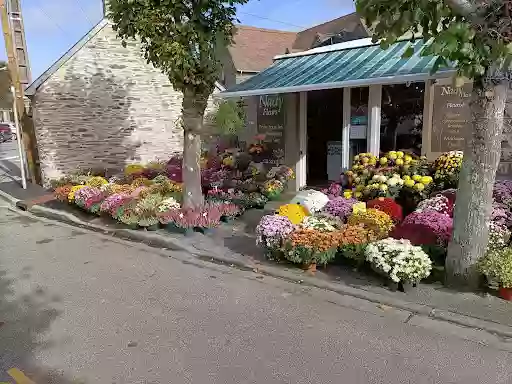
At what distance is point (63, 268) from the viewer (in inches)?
242

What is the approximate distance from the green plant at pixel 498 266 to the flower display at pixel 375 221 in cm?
135

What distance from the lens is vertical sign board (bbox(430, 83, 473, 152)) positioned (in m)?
7.30

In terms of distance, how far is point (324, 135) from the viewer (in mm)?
9984

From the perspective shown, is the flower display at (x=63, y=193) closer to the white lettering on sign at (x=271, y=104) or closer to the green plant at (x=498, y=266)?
the white lettering on sign at (x=271, y=104)

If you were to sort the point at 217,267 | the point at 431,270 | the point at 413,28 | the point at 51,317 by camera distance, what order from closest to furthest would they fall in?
the point at 413,28 → the point at 51,317 → the point at 431,270 → the point at 217,267

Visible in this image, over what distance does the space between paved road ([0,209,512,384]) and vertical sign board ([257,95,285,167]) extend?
16.6 ft

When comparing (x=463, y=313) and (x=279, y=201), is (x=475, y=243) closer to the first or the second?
(x=463, y=313)

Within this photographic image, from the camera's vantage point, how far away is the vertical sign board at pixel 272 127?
10.2 metres

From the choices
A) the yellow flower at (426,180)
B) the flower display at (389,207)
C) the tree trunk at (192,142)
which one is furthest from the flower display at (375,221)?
the tree trunk at (192,142)

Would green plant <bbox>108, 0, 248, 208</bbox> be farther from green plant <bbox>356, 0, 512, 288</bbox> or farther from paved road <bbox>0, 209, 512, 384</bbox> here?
green plant <bbox>356, 0, 512, 288</bbox>

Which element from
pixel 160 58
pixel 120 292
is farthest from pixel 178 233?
pixel 160 58

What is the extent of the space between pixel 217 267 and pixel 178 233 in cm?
176

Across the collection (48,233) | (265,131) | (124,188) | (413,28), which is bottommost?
(48,233)

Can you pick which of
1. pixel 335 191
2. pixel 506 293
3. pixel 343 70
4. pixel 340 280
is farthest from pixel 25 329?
pixel 343 70
